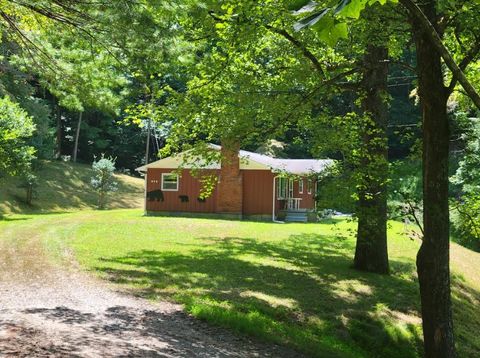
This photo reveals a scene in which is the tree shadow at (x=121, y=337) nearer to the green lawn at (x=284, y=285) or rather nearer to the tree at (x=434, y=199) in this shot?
the green lawn at (x=284, y=285)

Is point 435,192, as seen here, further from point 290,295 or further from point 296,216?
point 296,216

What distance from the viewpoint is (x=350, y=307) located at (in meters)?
10.3

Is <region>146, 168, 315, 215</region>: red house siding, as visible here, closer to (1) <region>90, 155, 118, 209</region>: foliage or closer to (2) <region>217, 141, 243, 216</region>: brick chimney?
(2) <region>217, 141, 243, 216</region>: brick chimney

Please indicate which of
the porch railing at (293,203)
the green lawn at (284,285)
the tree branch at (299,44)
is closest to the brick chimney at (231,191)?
the porch railing at (293,203)

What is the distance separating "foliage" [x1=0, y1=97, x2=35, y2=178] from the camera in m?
16.7

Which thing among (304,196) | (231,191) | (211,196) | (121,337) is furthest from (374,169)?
(304,196)

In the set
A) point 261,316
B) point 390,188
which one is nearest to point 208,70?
point 390,188

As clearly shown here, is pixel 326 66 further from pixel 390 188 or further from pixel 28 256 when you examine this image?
pixel 28 256

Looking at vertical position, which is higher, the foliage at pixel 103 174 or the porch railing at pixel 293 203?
the foliage at pixel 103 174

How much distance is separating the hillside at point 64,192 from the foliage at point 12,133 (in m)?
13.9

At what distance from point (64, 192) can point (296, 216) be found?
21916 millimetres

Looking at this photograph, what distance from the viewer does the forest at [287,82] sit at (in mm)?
7355

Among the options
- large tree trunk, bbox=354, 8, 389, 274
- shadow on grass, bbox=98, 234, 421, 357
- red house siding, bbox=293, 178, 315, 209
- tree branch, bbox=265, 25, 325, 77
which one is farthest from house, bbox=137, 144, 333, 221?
tree branch, bbox=265, 25, 325, 77

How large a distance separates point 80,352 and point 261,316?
368 centimetres
